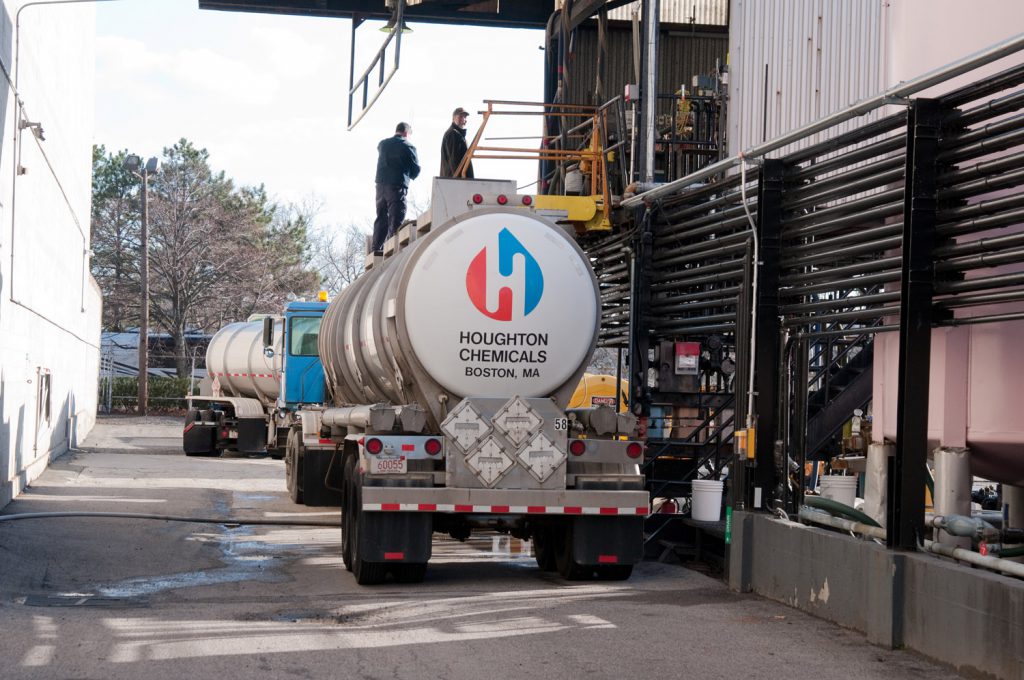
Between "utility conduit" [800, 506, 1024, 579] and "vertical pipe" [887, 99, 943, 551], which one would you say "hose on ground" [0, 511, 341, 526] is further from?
"vertical pipe" [887, 99, 943, 551]

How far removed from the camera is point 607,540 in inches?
479

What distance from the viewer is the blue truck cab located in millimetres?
24219

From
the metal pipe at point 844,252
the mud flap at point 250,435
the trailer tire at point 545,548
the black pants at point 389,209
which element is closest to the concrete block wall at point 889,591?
the trailer tire at point 545,548

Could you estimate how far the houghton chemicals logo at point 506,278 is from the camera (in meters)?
12.1

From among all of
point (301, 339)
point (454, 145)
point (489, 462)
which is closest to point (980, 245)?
point (489, 462)

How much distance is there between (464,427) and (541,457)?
29.3 inches

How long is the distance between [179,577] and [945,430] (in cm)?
712

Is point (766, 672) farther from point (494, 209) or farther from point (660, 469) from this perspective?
point (660, 469)

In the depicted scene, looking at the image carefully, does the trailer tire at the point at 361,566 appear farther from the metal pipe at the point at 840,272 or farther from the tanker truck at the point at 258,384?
the tanker truck at the point at 258,384

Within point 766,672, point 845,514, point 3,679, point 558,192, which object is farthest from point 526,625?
point 558,192

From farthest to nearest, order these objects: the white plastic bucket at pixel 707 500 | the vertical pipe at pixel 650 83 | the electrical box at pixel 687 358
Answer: the vertical pipe at pixel 650 83 < the electrical box at pixel 687 358 < the white plastic bucket at pixel 707 500

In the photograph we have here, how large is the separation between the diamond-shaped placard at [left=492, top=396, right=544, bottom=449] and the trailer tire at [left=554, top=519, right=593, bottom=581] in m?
1.11

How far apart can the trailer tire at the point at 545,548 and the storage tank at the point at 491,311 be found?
1456mm

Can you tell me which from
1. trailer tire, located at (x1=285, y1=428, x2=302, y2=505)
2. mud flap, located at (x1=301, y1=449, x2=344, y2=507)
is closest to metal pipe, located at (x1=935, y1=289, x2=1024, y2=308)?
mud flap, located at (x1=301, y1=449, x2=344, y2=507)
